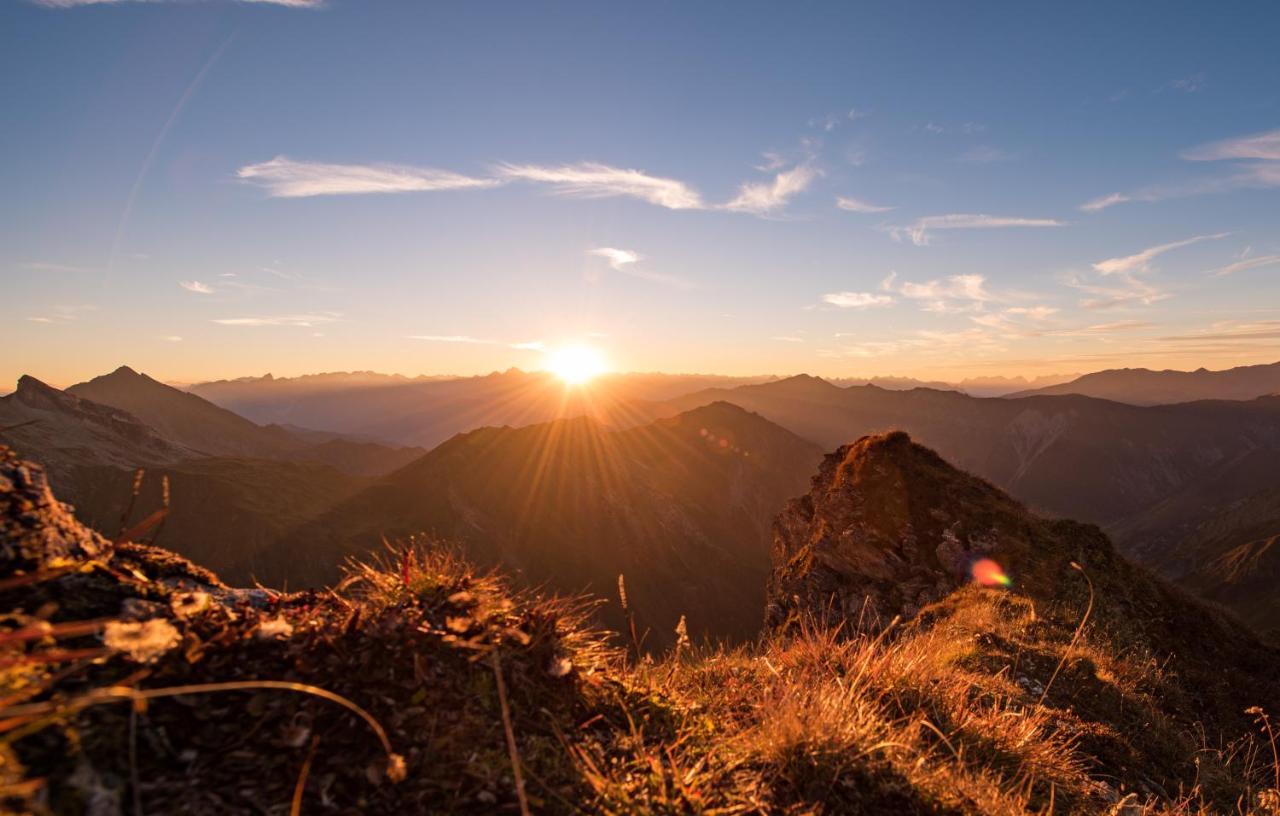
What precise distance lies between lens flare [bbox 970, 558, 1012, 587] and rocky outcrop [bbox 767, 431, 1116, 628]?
0.19 metres

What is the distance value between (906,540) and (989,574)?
519 centimetres

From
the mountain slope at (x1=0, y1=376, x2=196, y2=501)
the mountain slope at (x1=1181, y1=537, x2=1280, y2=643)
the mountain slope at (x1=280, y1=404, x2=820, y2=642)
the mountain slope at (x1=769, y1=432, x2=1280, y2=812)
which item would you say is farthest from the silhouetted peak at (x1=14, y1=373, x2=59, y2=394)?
the mountain slope at (x1=1181, y1=537, x2=1280, y2=643)

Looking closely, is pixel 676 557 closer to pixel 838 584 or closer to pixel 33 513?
pixel 838 584

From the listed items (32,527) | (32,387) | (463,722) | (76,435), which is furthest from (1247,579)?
(32,387)

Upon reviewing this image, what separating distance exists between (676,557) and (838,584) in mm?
89676

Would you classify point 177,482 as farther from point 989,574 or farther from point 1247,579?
point 1247,579

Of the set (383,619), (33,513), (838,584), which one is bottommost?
(838,584)

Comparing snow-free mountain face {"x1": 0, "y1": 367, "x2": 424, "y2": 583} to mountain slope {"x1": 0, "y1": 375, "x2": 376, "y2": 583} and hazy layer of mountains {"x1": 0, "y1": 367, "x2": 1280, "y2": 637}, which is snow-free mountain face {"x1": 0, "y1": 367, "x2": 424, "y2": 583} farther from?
hazy layer of mountains {"x1": 0, "y1": 367, "x2": 1280, "y2": 637}

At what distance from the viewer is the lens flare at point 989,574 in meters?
17.9

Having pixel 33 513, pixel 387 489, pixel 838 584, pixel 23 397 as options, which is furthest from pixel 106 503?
pixel 33 513

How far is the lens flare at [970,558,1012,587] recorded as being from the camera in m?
17.9

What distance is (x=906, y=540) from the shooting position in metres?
25.0

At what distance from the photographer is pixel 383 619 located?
10.5 feet

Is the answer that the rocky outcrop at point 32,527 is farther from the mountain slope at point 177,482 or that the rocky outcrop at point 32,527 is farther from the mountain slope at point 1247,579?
the mountain slope at point 1247,579
